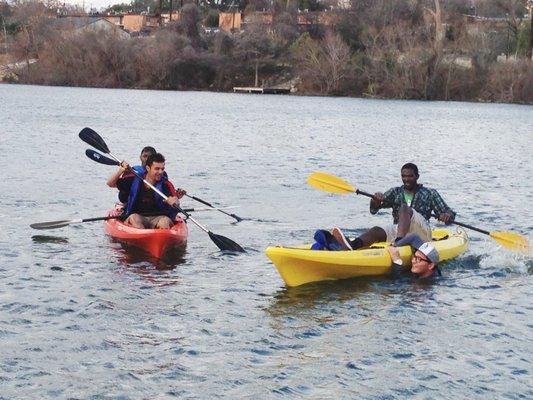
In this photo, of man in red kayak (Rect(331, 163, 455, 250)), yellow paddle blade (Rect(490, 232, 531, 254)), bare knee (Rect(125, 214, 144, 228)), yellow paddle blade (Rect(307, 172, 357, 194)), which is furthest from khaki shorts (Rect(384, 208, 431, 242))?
bare knee (Rect(125, 214, 144, 228))

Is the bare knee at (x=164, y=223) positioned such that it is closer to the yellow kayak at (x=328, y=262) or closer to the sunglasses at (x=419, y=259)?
the yellow kayak at (x=328, y=262)

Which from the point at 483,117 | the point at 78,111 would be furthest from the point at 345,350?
the point at 483,117

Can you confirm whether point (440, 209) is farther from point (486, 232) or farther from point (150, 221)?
point (150, 221)

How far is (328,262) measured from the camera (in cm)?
1177

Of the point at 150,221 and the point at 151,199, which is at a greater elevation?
the point at 151,199

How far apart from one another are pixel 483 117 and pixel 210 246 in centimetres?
4378

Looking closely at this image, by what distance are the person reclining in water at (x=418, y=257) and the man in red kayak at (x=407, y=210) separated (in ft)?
0.40

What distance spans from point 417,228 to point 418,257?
41 centimetres

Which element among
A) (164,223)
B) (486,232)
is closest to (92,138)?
(164,223)

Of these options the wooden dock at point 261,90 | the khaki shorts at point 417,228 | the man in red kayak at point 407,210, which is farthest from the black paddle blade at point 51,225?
the wooden dock at point 261,90

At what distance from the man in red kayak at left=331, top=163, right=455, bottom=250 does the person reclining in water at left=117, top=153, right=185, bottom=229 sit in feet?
9.35

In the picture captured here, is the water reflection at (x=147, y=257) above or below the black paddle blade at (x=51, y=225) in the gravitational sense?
below

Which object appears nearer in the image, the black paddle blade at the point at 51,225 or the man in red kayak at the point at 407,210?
the man in red kayak at the point at 407,210

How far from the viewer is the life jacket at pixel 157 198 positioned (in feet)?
45.3
